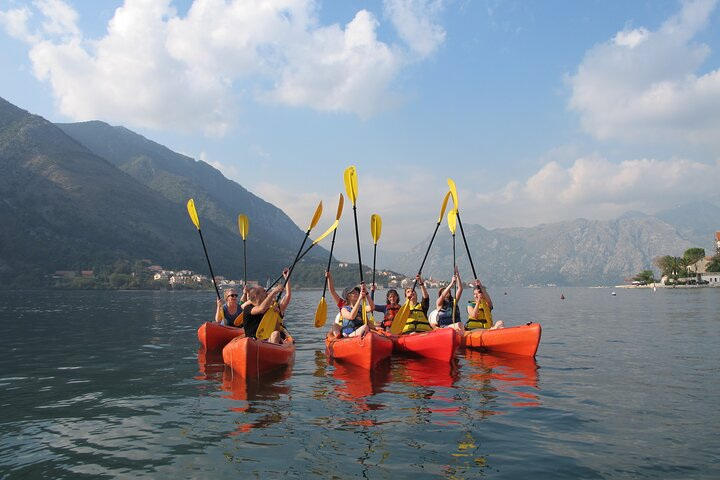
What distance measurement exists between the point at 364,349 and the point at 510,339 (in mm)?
5097

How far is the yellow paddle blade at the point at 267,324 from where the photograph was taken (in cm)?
1332

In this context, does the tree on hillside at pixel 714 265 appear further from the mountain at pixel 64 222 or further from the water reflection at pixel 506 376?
the mountain at pixel 64 222

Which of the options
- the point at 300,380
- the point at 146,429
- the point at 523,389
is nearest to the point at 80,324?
the point at 300,380

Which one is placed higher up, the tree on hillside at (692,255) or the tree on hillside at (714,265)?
the tree on hillside at (692,255)

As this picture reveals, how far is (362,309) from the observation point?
14.6 m

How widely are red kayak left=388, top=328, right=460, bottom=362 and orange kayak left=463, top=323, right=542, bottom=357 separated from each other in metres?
2.02

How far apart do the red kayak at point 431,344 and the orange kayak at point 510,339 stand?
2020mm

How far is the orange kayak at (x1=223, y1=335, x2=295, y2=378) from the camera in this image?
40.2 ft

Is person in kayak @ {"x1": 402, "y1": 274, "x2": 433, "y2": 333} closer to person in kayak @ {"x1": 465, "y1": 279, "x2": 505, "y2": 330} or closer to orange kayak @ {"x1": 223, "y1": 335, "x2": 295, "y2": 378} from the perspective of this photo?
person in kayak @ {"x1": 465, "y1": 279, "x2": 505, "y2": 330}

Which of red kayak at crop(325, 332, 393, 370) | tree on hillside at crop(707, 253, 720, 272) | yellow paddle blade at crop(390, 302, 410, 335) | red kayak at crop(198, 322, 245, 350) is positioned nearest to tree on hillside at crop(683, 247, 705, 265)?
tree on hillside at crop(707, 253, 720, 272)

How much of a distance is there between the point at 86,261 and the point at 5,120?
9786 cm

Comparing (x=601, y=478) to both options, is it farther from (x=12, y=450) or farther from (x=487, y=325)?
(x=487, y=325)

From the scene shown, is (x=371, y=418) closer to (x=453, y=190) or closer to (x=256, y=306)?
(x=256, y=306)

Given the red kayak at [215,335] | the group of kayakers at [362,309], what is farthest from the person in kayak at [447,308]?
the red kayak at [215,335]
